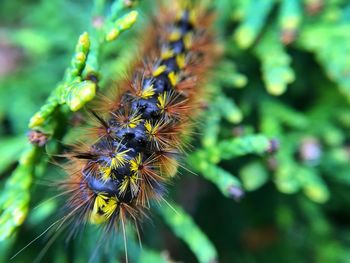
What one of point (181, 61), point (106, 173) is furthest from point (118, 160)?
point (181, 61)

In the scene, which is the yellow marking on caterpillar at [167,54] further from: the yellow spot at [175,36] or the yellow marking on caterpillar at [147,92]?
the yellow marking on caterpillar at [147,92]

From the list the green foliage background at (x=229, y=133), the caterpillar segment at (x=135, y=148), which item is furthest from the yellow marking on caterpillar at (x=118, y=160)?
the green foliage background at (x=229, y=133)

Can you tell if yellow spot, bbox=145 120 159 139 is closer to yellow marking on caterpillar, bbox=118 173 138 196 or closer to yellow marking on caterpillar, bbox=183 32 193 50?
yellow marking on caterpillar, bbox=118 173 138 196

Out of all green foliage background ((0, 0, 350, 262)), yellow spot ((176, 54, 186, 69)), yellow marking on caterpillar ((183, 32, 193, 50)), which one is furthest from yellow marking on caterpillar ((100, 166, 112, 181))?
yellow marking on caterpillar ((183, 32, 193, 50))

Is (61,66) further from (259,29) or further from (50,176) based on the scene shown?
(259,29)

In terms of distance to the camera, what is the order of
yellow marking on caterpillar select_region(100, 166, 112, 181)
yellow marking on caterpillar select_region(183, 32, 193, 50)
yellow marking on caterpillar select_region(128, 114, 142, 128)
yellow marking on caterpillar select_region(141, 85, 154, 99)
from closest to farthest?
yellow marking on caterpillar select_region(100, 166, 112, 181)
yellow marking on caterpillar select_region(128, 114, 142, 128)
yellow marking on caterpillar select_region(141, 85, 154, 99)
yellow marking on caterpillar select_region(183, 32, 193, 50)

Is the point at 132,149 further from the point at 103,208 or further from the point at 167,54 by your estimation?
the point at 167,54
